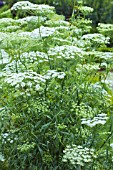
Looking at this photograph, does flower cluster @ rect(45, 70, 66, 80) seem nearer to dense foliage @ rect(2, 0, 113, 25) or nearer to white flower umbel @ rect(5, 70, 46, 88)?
white flower umbel @ rect(5, 70, 46, 88)

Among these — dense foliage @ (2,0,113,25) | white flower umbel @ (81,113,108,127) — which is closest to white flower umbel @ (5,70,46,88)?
white flower umbel @ (81,113,108,127)

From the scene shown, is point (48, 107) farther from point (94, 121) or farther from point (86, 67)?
point (94, 121)

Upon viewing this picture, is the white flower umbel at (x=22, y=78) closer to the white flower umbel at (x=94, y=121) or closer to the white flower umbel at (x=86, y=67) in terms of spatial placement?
the white flower umbel at (x=94, y=121)

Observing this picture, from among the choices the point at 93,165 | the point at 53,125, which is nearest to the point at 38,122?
the point at 53,125

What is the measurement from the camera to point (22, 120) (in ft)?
11.2

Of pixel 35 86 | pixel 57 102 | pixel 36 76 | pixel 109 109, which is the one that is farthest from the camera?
pixel 109 109

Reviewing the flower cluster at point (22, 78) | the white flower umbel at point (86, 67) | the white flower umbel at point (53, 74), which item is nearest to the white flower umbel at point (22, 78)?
the flower cluster at point (22, 78)

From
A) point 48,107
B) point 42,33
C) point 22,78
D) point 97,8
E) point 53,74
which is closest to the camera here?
point 22,78

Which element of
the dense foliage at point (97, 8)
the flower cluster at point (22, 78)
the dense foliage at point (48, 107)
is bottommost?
the dense foliage at point (97, 8)

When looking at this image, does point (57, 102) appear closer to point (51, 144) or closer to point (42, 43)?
point (51, 144)

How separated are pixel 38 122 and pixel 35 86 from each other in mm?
305

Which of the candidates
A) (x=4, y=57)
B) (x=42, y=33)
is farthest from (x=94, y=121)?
(x=4, y=57)

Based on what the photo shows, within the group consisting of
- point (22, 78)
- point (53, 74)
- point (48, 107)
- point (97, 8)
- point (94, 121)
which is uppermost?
point (22, 78)

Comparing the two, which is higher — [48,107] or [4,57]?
[4,57]
